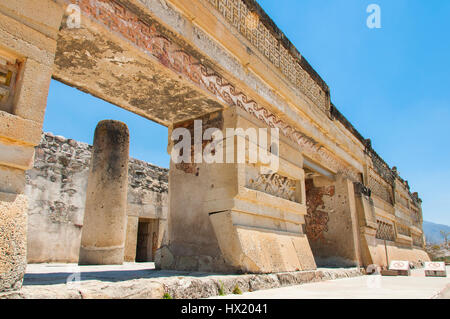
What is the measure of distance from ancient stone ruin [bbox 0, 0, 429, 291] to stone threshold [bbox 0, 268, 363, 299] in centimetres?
12

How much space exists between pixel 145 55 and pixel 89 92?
32.9 inches

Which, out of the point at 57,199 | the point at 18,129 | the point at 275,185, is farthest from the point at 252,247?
the point at 57,199

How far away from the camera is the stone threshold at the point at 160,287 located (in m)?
1.59

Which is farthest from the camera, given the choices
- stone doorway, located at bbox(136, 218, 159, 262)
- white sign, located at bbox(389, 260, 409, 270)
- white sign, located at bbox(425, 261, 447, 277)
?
stone doorway, located at bbox(136, 218, 159, 262)

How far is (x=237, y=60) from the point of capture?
3.64 metres

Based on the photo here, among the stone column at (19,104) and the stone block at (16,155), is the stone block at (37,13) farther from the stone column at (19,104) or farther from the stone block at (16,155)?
the stone block at (16,155)

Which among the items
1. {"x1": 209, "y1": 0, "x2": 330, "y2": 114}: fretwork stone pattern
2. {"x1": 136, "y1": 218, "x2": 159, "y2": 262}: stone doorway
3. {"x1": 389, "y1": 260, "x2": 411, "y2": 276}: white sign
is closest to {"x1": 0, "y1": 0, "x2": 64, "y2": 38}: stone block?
{"x1": 209, "y1": 0, "x2": 330, "y2": 114}: fretwork stone pattern

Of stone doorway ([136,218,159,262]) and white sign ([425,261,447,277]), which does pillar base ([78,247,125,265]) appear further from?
white sign ([425,261,447,277])

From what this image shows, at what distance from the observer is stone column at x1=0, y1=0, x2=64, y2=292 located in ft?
5.05

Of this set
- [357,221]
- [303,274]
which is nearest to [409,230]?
[357,221]

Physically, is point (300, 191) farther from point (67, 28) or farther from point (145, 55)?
point (67, 28)

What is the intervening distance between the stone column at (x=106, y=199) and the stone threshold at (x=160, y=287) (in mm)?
4190

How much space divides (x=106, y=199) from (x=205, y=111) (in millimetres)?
3849

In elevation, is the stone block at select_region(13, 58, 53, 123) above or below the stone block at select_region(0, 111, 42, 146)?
above
